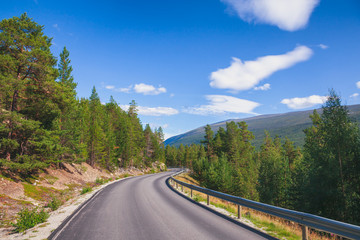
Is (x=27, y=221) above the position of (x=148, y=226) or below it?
above

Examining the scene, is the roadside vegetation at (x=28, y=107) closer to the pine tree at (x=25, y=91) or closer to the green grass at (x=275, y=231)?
the pine tree at (x=25, y=91)

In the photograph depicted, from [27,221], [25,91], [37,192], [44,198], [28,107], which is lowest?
[44,198]

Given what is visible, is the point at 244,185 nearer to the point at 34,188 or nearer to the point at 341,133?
the point at 341,133

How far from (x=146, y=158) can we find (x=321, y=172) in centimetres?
5986

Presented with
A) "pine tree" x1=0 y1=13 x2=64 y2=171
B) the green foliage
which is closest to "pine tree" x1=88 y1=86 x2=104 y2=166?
"pine tree" x1=0 y1=13 x2=64 y2=171

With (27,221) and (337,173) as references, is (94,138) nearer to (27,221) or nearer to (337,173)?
(27,221)

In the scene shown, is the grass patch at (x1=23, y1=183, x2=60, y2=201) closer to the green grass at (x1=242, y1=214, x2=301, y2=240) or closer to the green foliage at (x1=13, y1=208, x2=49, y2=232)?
the green foliage at (x1=13, y1=208, x2=49, y2=232)

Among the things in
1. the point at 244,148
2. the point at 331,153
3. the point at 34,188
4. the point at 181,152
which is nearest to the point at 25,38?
the point at 34,188

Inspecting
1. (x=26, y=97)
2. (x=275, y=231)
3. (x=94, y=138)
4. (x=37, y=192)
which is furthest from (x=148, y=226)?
(x=94, y=138)

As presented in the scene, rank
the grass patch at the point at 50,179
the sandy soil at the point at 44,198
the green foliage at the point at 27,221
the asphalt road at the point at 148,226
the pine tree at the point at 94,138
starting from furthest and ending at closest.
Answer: the pine tree at the point at 94,138
the grass patch at the point at 50,179
the green foliage at the point at 27,221
the sandy soil at the point at 44,198
the asphalt road at the point at 148,226

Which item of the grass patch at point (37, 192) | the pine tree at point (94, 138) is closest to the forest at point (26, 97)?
the grass patch at point (37, 192)

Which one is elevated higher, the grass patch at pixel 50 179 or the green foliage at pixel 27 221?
the green foliage at pixel 27 221

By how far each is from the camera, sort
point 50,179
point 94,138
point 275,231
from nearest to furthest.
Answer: point 275,231 → point 50,179 → point 94,138

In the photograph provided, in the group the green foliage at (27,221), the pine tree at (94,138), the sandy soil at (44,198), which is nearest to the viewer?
the sandy soil at (44,198)
